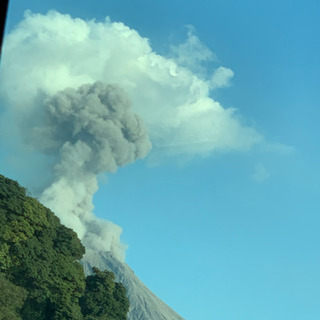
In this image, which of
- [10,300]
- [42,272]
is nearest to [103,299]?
[42,272]

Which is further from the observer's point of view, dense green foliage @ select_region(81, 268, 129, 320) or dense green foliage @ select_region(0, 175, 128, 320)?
dense green foliage @ select_region(81, 268, 129, 320)

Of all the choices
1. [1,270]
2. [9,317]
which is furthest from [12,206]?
[9,317]

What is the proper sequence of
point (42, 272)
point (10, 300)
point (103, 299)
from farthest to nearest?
point (103, 299)
point (42, 272)
point (10, 300)

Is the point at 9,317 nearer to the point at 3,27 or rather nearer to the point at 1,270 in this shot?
the point at 1,270

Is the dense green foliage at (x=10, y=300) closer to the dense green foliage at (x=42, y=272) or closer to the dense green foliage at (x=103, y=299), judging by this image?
the dense green foliage at (x=42, y=272)

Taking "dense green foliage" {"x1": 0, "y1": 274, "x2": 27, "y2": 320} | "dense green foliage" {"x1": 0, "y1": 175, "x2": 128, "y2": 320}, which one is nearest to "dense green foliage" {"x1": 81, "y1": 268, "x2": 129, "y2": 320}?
"dense green foliage" {"x1": 0, "y1": 175, "x2": 128, "y2": 320}

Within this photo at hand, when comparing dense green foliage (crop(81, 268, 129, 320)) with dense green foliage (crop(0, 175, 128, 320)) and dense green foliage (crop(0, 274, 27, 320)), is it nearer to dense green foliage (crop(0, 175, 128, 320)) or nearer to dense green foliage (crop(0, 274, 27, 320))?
dense green foliage (crop(0, 175, 128, 320))

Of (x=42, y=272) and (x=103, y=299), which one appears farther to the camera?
(x=103, y=299)

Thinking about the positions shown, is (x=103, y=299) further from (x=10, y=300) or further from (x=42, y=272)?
(x=10, y=300)

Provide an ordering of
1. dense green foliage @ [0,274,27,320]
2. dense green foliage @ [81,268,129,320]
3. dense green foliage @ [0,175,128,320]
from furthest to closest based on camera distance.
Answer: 1. dense green foliage @ [81,268,129,320]
2. dense green foliage @ [0,175,128,320]
3. dense green foliage @ [0,274,27,320]

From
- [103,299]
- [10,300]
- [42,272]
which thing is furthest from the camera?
[103,299]
